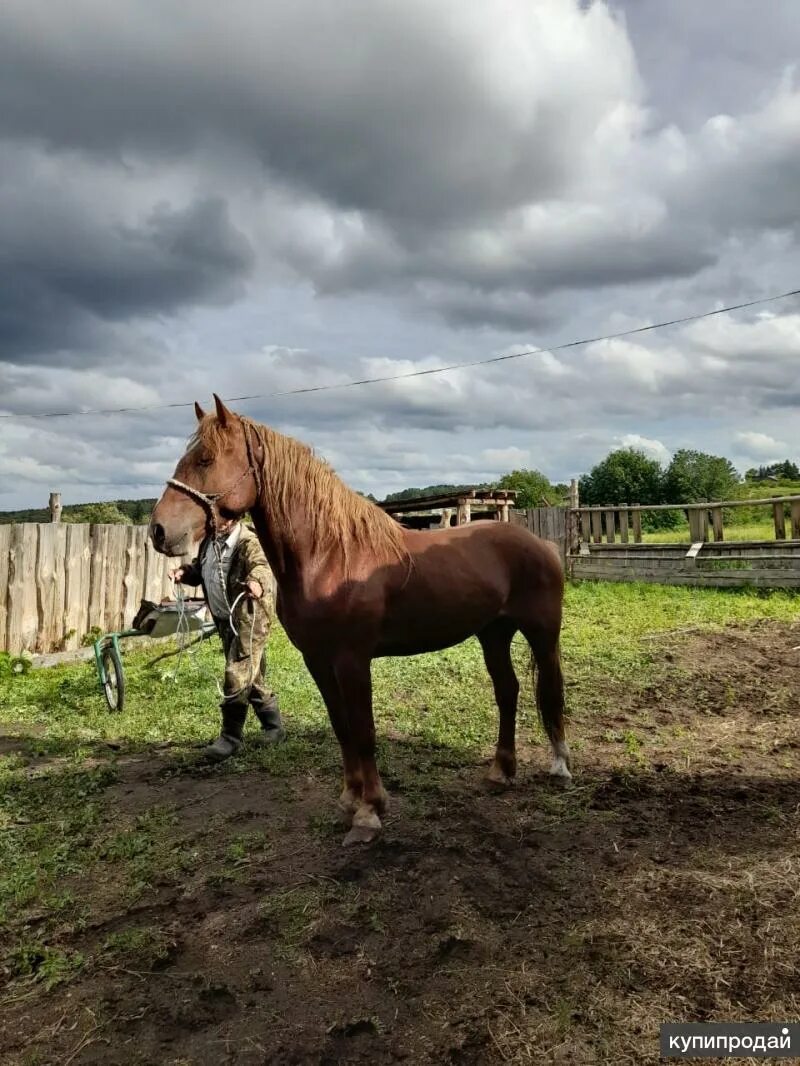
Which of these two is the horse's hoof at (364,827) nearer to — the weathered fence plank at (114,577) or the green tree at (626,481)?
the weathered fence plank at (114,577)

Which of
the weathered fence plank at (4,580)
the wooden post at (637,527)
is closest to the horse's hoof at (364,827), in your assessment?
the weathered fence plank at (4,580)

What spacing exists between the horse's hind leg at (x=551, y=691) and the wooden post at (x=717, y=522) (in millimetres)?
11262

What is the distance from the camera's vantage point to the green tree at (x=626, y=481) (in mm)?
52438

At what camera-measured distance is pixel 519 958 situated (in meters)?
2.65

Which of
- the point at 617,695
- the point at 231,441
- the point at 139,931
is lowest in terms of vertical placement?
the point at 139,931

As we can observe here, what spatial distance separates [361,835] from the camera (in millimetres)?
3682

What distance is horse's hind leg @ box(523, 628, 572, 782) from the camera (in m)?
4.62

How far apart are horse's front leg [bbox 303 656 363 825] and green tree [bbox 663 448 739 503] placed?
48728mm

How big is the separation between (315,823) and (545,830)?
1.29 meters

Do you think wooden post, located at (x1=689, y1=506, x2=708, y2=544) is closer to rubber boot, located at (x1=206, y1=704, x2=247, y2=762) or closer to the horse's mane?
rubber boot, located at (x1=206, y1=704, x2=247, y2=762)

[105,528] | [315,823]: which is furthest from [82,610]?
[315,823]

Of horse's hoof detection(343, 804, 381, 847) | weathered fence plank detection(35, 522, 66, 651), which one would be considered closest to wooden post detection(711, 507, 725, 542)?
weathered fence plank detection(35, 522, 66, 651)

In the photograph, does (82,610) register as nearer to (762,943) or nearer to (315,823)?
(315,823)

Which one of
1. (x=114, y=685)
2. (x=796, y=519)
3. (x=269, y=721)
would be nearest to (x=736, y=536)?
(x=796, y=519)
